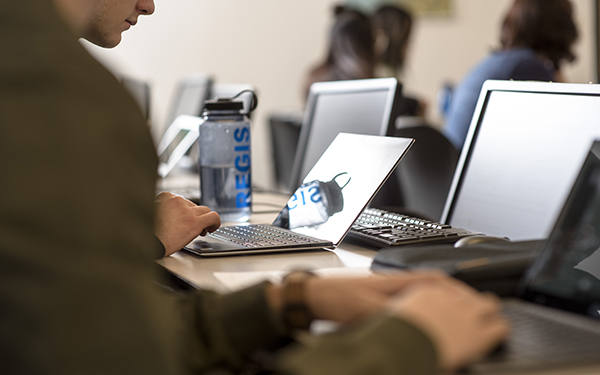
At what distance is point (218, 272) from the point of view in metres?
1.01

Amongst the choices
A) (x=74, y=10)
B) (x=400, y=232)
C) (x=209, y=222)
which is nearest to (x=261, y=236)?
(x=209, y=222)

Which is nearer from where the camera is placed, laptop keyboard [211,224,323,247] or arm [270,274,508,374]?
arm [270,274,508,374]

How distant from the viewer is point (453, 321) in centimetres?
58

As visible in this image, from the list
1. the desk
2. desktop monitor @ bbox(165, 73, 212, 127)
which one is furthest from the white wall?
the desk

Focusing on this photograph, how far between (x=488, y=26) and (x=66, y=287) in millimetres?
5331

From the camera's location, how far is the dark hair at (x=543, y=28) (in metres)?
2.48

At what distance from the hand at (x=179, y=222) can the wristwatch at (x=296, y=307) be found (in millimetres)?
500

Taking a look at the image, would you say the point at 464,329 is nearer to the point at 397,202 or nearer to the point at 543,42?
the point at 397,202

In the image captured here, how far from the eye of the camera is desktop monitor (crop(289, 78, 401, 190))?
1.54 m

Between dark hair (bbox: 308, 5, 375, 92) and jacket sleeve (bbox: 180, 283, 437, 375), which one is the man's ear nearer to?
jacket sleeve (bbox: 180, 283, 437, 375)

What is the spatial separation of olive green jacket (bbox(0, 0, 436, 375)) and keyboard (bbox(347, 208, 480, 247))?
58 cm

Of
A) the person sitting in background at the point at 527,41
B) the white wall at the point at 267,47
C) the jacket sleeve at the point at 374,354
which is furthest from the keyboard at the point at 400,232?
the white wall at the point at 267,47

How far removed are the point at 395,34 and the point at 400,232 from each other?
349 cm

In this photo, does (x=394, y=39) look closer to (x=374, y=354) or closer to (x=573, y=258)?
(x=573, y=258)
